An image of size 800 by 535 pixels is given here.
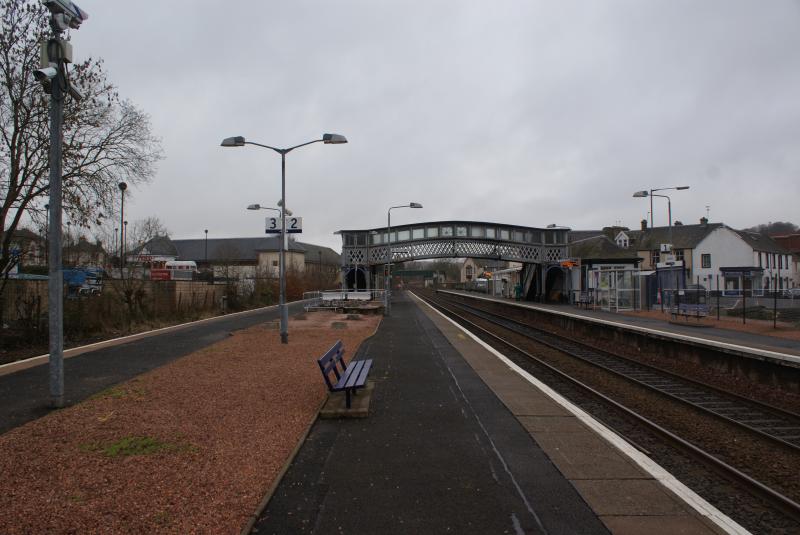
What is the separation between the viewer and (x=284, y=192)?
16.7 metres

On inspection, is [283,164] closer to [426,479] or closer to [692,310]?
[426,479]

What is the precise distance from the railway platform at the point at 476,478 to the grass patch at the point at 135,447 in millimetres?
1409

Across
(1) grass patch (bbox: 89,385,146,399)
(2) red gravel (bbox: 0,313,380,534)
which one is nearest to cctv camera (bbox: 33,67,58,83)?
(2) red gravel (bbox: 0,313,380,534)

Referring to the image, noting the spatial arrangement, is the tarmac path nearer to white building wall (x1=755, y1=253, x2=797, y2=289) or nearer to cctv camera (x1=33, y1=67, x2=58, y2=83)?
cctv camera (x1=33, y1=67, x2=58, y2=83)

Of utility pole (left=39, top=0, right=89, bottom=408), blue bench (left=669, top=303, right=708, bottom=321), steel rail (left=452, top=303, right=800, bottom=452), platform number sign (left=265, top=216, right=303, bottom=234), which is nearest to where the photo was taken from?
utility pole (left=39, top=0, right=89, bottom=408)

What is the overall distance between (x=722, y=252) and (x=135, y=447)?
6357 centimetres

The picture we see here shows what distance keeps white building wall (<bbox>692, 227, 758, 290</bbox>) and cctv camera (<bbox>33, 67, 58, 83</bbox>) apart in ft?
197

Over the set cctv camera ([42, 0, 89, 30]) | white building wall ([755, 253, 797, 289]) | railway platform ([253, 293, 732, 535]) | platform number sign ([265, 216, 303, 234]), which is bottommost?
railway platform ([253, 293, 732, 535])

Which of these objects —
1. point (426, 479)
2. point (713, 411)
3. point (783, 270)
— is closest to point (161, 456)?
point (426, 479)

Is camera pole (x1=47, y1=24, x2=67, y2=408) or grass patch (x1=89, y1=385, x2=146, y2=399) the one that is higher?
camera pole (x1=47, y1=24, x2=67, y2=408)

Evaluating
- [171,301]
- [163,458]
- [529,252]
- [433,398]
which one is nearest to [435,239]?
[529,252]

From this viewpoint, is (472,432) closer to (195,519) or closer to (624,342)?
(195,519)

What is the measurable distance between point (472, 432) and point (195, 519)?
3549mm

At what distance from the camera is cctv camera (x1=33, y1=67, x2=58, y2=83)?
22.3ft
